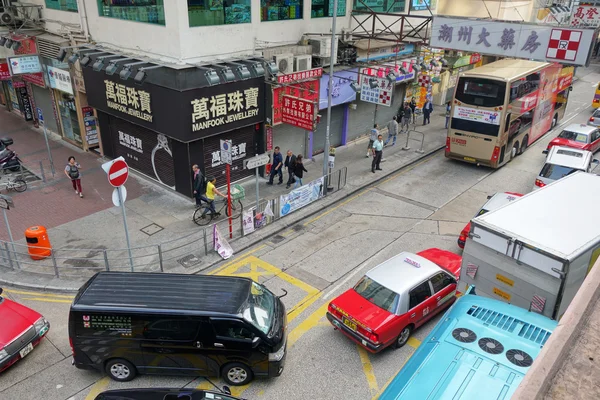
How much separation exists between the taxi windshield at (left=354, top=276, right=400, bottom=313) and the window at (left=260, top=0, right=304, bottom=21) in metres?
11.0

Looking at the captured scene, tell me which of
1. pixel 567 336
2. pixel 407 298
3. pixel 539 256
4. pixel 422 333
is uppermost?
pixel 567 336

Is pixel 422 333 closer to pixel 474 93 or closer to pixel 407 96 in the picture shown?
pixel 474 93

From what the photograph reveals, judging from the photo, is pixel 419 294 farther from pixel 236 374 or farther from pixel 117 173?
pixel 117 173

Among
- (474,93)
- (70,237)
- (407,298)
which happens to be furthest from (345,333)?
(474,93)

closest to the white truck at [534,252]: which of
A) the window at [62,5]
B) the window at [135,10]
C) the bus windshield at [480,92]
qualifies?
the bus windshield at [480,92]

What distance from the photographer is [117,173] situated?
34.0 feet

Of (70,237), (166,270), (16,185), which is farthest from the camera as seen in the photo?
(16,185)

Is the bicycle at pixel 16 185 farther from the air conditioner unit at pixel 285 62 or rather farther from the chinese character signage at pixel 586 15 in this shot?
the chinese character signage at pixel 586 15

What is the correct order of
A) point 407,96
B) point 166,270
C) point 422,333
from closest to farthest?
point 422,333 < point 166,270 < point 407,96

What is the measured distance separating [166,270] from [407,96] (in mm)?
18139

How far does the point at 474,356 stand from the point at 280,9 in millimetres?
14479

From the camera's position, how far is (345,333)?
9.70m

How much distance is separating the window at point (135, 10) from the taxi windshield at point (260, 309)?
9.78 m

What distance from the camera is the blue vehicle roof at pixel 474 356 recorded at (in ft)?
20.4
